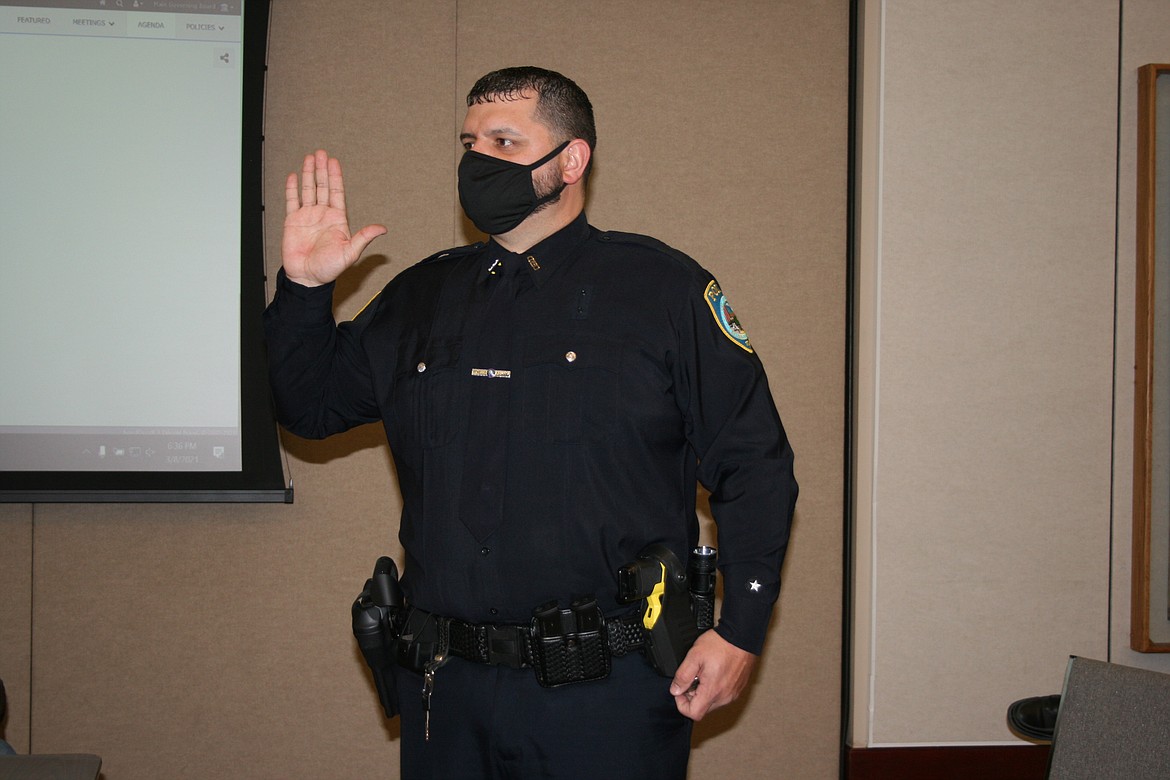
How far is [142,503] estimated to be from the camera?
105 inches

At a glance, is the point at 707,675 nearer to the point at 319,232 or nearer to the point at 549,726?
the point at 549,726

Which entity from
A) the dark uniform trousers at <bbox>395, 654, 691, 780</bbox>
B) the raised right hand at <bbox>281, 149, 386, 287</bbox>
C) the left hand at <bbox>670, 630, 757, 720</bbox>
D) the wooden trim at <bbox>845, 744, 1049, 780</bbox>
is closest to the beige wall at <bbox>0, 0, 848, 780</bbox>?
the wooden trim at <bbox>845, 744, 1049, 780</bbox>

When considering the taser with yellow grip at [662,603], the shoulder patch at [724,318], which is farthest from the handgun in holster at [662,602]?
the shoulder patch at [724,318]

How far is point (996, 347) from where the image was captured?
9.04ft

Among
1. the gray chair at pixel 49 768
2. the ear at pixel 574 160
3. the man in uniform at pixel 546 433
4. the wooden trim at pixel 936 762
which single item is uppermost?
the ear at pixel 574 160

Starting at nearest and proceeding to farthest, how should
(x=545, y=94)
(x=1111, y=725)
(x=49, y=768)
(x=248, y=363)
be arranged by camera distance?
(x=49, y=768), (x=1111, y=725), (x=545, y=94), (x=248, y=363)

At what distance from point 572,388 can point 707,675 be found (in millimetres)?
562

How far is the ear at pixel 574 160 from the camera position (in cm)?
176

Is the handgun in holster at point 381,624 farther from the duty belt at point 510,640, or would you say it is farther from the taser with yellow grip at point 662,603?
the taser with yellow grip at point 662,603

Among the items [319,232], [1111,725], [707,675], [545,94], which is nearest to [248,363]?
[319,232]

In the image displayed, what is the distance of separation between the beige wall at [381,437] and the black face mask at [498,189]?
1.02 metres

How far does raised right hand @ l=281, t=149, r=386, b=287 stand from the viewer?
1.71 metres

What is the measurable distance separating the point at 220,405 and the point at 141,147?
0.79 m

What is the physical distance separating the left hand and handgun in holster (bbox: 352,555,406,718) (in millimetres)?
542
